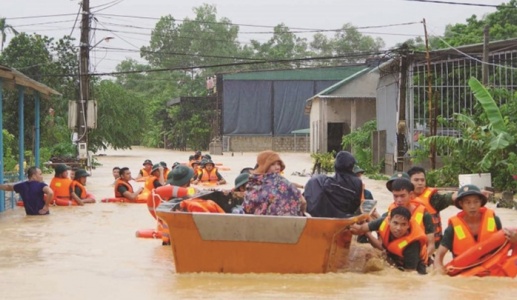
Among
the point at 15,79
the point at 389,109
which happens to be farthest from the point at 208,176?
the point at 15,79

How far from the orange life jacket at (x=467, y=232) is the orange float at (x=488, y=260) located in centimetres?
7

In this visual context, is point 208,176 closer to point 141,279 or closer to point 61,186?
point 61,186

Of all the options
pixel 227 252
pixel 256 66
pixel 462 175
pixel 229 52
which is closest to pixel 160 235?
pixel 227 252

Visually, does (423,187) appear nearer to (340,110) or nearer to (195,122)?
(340,110)

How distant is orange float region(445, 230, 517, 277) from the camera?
29.1 ft

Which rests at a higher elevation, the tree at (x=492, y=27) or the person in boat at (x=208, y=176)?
the tree at (x=492, y=27)

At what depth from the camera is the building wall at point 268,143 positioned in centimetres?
6662

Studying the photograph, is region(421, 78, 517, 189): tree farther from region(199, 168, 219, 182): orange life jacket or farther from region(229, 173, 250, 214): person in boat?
region(229, 173, 250, 214): person in boat

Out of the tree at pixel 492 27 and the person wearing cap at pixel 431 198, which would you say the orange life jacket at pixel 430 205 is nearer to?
the person wearing cap at pixel 431 198

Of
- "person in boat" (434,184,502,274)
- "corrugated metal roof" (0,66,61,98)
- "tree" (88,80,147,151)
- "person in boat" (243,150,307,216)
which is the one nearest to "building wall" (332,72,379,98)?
"tree" (88,80,147,151)

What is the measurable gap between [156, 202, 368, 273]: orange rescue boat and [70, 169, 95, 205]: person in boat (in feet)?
35.1

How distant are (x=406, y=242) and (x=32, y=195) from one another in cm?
961

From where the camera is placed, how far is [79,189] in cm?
2036

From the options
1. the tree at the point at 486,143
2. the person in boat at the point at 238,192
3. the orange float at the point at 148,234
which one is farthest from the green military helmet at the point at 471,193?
the tree at the point at 486,143
